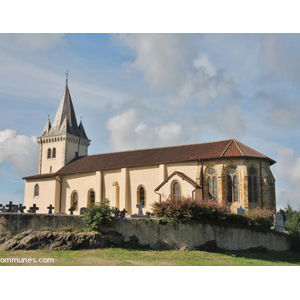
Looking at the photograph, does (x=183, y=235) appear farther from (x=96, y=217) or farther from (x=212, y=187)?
(x=212, y=187)

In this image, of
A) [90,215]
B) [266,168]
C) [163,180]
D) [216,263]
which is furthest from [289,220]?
[90,215]

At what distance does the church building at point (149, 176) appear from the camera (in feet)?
136

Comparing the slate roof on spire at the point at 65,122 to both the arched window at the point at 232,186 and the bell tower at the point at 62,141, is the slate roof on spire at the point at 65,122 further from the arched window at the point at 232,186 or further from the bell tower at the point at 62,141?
the arched window at the point at 232,186

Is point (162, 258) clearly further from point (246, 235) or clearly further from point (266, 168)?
point (266, 168)

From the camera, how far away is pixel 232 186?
41.7 m

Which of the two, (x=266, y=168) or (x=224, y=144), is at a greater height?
(x=224, y=144)

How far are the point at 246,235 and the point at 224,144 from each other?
1377 centimetres

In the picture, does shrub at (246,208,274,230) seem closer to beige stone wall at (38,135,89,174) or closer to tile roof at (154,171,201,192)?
tile roof at (154,171,201,192)

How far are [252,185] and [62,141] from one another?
94.1 feet

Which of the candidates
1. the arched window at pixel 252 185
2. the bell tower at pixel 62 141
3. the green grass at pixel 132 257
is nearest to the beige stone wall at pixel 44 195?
the bell tower at pixel 62 141

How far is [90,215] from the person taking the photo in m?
27.2

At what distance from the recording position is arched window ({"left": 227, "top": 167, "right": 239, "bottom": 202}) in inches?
1631

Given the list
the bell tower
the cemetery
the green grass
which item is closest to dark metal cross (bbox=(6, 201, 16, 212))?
the cemetery

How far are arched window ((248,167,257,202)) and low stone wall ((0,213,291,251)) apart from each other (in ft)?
21.1
